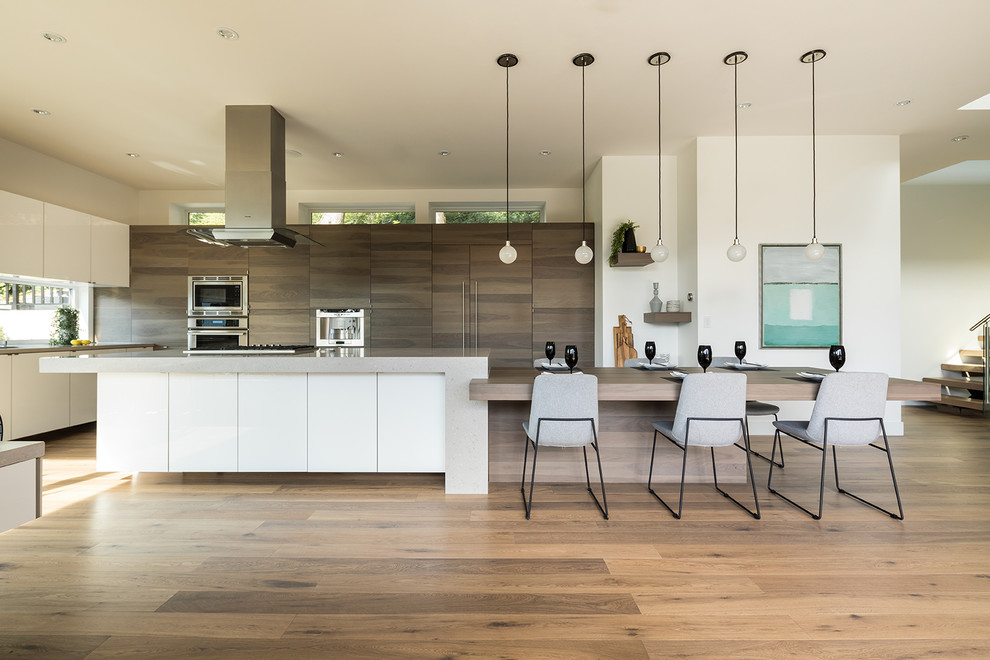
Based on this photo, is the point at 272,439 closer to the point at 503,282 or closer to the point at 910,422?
the point at 503,282

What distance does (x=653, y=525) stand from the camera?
99.0 inches

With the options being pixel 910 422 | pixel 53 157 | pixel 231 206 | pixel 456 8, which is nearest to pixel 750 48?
pixel 456 8

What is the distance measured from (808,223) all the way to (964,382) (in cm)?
370

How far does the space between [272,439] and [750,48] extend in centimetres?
400

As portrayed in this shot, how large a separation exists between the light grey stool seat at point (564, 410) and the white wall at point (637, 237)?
8.41 feet

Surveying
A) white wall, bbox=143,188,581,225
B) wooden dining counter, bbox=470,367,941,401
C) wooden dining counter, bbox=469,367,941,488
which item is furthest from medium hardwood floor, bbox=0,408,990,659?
white wall, bbox=143,188,581,225

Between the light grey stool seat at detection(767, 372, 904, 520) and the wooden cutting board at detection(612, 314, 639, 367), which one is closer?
the light grey stool seat at detection(767, 372, 904, 520)

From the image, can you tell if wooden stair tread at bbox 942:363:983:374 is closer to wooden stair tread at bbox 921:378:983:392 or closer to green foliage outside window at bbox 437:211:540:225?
wooden stair tread at bbox 921:378:983:392

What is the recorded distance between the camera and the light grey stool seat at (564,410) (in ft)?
8.45

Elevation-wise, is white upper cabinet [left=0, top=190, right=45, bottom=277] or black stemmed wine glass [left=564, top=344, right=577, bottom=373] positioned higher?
white upper cabinet [left=0, top=190, right=45, bottom=277]

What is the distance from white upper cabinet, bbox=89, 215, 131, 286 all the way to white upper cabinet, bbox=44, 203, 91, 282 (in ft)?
0.30

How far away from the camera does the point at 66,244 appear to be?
476cm

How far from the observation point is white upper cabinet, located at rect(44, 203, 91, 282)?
4590 mm

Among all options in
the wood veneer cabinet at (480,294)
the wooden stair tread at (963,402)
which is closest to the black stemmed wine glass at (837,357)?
the wood veneer cabinet at (480,294)
